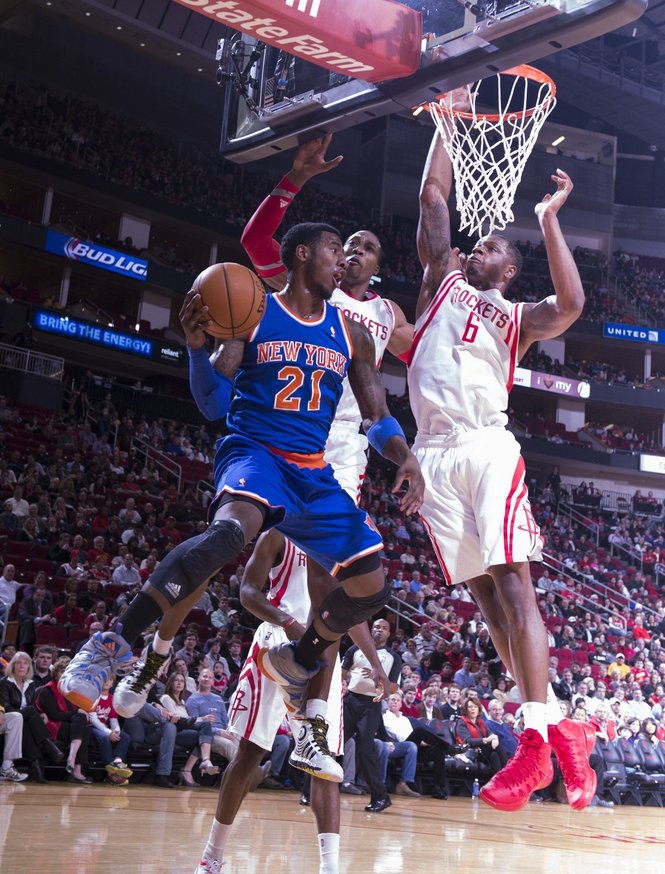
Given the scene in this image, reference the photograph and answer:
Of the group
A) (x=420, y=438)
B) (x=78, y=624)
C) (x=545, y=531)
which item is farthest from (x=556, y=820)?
(x=545, y=531)

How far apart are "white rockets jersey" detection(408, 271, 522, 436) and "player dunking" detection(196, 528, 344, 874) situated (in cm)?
101

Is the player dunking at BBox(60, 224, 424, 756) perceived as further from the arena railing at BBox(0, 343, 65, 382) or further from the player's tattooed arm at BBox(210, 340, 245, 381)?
the arena railing at BBox(0, 343, 65, 382)

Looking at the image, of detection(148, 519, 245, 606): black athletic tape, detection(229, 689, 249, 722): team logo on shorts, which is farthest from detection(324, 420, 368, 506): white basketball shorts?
detection(148, 519, 245, 606): black athletic tape

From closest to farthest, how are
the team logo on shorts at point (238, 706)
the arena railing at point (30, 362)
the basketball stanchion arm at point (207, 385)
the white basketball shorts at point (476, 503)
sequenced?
1. the basketball stanchion arm at point (207, 385)
2. the white basketball shorts at point (476, 503)
3. the team logo on shorts at point (238, 706)
4. the arena railing at point (30, 362)

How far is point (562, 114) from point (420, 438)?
34727 millimetres

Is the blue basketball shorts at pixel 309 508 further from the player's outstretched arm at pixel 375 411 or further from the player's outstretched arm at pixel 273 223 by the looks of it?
the player's outstretched arm at pixel 273 223

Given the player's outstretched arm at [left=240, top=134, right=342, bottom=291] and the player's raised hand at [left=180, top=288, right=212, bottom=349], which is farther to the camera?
the player's outstretched arm at [left=240, top=134, right=342, bottom=291]

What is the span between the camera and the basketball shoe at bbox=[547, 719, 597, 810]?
4.09 m

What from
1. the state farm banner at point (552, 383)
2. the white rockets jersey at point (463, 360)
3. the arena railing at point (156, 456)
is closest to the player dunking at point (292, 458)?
the white rockets jersey at point (463, 360)

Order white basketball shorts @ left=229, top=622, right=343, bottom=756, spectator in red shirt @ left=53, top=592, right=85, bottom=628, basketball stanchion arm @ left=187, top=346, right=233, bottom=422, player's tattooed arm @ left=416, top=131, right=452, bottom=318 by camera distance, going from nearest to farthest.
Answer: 1. basketball stanchion arm @ left=187, top=346, right=233, bottom=422
2. white basketball shorts @ left=229, top=622, right=343, bottom=756
3. player's tattooed arm @ left=416, top=131, right=452, bottom=318
4. spectator in red shirt @ left=53, top=592, right=85, bottom=628

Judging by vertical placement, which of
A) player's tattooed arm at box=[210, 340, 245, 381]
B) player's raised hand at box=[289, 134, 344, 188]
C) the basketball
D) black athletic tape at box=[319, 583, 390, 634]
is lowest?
black athletic tape at box=[319, 583, 390, 634]

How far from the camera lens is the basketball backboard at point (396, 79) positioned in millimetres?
5195

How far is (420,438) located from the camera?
→ 4.85 m

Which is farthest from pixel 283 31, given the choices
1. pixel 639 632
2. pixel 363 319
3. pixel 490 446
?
pixel 639 632
